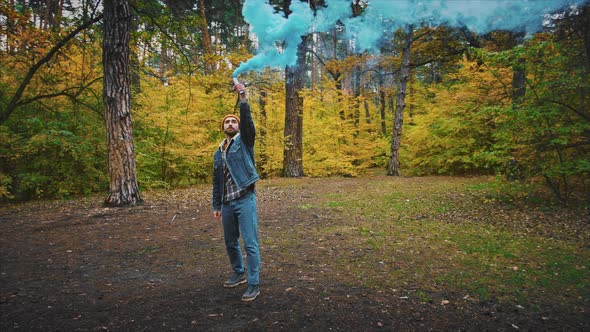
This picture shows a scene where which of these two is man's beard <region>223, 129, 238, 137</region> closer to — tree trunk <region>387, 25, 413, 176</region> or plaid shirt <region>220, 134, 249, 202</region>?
plaid shirt <region>220, 134, 249, 202</region>

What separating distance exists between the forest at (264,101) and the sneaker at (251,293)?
4009mm

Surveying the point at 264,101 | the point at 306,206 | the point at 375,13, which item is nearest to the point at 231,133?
the point at 375,13

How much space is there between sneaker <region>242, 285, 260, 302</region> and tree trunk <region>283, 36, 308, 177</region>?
37.3 feet

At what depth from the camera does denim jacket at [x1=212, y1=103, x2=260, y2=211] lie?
3.69 metres

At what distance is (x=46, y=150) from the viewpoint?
1140 centimetres

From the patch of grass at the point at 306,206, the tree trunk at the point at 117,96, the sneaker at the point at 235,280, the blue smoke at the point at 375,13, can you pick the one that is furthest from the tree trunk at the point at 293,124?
the sneaker at the point at 235,280

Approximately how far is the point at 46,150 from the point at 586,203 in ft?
50.9

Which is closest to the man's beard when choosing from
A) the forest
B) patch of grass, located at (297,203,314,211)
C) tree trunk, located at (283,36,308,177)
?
the forest

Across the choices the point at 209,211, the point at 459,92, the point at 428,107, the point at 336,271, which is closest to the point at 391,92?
the point at 428,107

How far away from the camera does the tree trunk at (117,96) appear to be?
8492mm

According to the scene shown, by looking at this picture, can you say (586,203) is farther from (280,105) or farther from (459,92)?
(280,105)

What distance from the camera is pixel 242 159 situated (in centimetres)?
378

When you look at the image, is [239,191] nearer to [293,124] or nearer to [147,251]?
[147,251]

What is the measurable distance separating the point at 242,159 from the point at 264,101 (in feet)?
46.5
